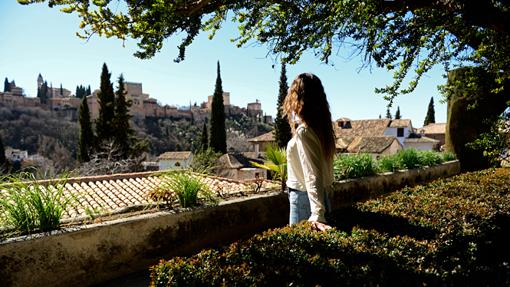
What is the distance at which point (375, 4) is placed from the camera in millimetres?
3307

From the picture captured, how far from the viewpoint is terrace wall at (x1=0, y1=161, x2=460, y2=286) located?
264 cm

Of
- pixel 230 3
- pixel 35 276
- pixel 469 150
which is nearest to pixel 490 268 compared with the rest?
pixel 230 3

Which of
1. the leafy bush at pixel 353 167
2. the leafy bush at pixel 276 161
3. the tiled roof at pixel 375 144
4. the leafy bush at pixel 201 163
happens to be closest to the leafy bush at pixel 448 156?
the leafy bush at pixel 353 167

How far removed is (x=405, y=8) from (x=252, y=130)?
3382 inches

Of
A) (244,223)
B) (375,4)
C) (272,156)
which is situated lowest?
(244,223)

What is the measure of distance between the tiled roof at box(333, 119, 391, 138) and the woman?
138ft

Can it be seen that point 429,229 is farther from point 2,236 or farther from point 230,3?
point 2,236

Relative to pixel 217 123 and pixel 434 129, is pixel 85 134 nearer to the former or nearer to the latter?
pixel 217 123

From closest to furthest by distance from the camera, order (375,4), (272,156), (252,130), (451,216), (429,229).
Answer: (429,229) → (451,216) → (375,4) → (272,156) → (252,130)

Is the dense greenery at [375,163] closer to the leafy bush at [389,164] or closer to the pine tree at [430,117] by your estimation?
the leafy bush at [389,164]

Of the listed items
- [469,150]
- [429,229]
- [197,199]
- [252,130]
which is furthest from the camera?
[252,130]

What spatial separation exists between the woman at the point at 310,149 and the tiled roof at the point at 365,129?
41954 millimetres

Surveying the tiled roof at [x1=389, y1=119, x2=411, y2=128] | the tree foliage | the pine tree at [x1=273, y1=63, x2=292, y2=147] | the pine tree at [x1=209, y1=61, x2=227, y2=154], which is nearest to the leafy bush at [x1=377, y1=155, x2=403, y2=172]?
the tree foliage

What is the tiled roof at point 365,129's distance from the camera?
43.7 meters
